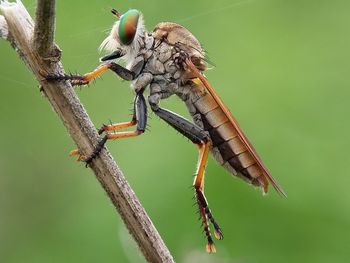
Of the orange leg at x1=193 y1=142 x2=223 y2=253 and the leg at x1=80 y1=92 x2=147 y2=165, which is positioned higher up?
the leg at x1=80 y1=92 x2=147 y2=165

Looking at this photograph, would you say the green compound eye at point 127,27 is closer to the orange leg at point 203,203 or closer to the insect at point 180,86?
the insect at point 180,86

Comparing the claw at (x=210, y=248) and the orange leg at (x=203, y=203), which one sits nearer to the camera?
the claw at (x=210, y=248)

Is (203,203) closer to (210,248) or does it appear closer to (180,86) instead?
(210,248)

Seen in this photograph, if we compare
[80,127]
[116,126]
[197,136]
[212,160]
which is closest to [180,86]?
[197,136]

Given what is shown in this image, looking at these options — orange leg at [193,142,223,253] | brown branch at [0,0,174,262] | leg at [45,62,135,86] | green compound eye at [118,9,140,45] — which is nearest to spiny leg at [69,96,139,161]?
leg at [45,62,135,86]

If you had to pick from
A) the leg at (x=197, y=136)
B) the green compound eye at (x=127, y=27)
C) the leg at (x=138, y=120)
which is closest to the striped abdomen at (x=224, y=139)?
the leg at (x=197, y=136)

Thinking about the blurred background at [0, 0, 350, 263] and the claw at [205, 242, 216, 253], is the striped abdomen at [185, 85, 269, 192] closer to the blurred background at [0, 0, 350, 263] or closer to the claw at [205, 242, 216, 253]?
the blurred background at [0, 0, 350, 263]
